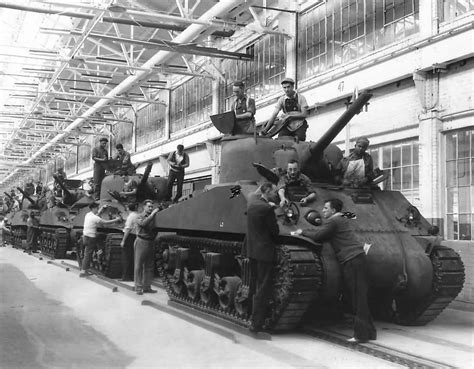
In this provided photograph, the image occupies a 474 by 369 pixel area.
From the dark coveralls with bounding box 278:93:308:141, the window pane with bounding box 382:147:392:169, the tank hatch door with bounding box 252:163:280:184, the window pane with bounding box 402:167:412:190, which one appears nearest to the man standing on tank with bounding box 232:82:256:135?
the dark coveralls with bounding box 278:93:308:141

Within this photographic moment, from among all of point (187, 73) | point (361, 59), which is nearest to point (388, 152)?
point (361, 59)

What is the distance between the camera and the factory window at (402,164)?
1478 cm

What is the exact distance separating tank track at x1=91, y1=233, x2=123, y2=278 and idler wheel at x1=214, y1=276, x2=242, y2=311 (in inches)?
236

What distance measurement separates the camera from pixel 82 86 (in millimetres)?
37000

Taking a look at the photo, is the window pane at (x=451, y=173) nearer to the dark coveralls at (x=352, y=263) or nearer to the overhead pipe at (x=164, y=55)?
the dark coveralls at (x=352, y=263)

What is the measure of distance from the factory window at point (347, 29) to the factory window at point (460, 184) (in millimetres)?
2902

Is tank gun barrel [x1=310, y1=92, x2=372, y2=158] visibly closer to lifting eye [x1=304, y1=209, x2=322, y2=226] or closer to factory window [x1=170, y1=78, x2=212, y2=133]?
lifting eye [x1=304, y1=209, x2=322, y2=226]

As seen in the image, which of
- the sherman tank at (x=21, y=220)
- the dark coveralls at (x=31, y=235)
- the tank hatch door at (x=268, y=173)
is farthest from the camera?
the sherman tank at (x=21, y=220)

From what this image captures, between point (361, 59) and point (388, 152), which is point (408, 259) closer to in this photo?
point (388, 152)

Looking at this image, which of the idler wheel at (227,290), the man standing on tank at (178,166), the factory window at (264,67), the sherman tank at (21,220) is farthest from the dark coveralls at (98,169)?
the idler wheel at (227,290)

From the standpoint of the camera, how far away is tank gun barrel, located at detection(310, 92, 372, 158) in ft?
28.4

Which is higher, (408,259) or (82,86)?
(82,86)

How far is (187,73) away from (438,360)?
1884 centimetres

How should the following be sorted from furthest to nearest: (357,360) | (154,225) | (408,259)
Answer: (154,225)
(408,259)
(357,360)
